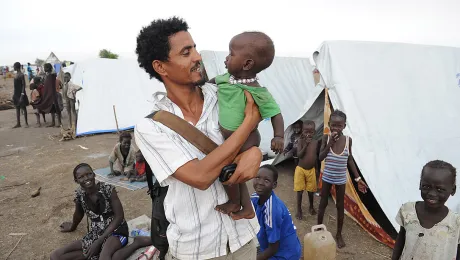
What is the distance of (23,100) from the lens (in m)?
8.93

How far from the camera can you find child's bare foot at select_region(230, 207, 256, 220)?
1264 mm

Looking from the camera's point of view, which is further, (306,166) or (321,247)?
(306,166)

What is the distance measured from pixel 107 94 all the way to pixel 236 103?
800 centimetres

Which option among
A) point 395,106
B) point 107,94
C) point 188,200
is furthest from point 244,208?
point 107,94

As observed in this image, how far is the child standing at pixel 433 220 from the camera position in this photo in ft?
5.83

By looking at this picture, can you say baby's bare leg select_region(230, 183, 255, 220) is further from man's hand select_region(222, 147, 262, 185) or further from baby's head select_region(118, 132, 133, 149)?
baby's head select_region(118, 132, 133, 149)

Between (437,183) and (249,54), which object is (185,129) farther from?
(437,183)

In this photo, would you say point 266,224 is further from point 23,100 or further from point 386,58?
point 23,100

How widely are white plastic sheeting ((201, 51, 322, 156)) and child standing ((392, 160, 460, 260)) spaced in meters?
3.90

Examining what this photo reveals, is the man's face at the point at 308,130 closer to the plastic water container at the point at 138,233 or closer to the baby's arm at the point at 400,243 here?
the baby's arm at the point at 400,243

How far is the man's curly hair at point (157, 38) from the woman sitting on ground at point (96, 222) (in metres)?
1.84

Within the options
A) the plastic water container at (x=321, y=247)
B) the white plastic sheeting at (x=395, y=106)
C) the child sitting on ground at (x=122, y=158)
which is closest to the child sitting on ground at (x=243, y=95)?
the plastic water container at (x=321, y=247)

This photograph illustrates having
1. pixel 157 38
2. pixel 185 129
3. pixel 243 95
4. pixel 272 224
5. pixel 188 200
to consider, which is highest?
pixel 157 38

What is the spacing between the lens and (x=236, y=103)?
4.20 feet
